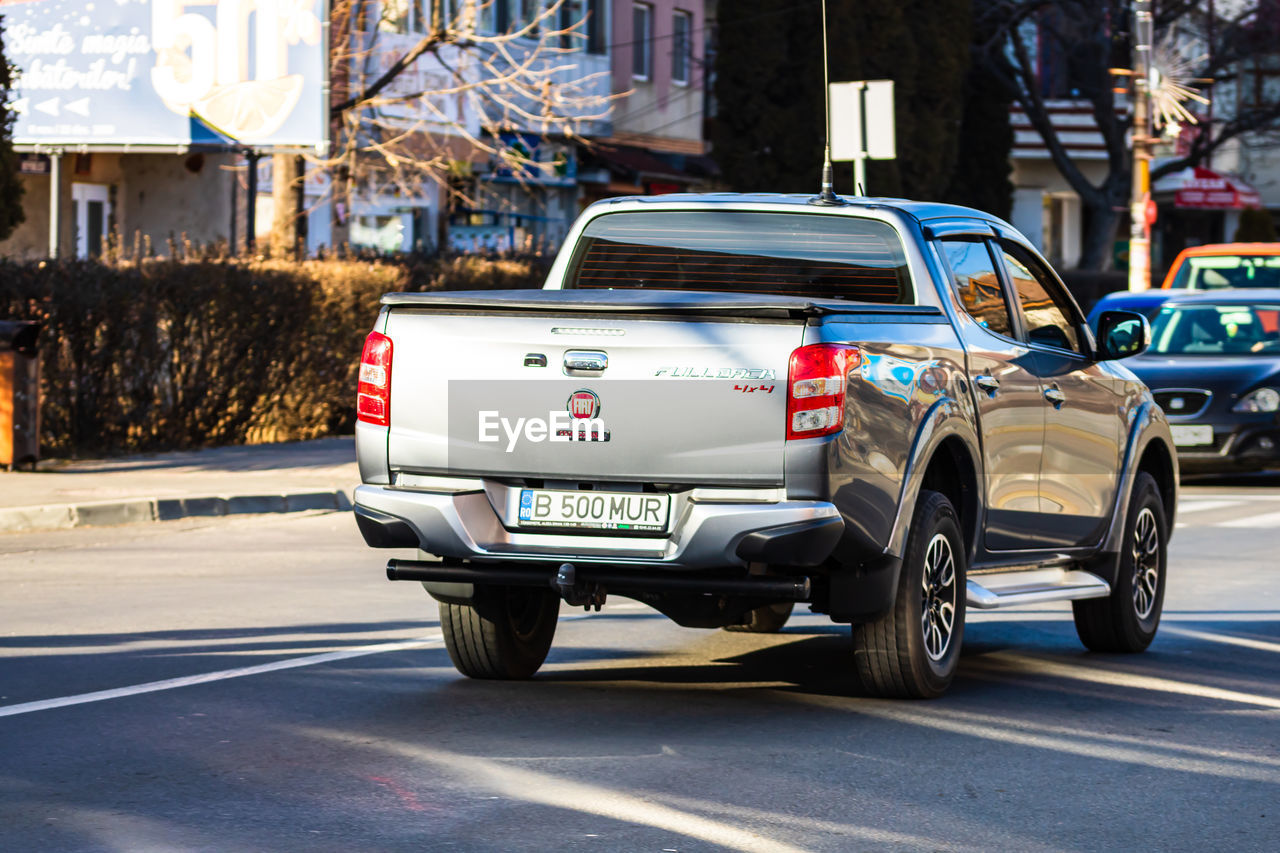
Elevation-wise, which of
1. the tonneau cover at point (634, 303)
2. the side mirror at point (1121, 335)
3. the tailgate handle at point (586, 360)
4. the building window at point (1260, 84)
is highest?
the building window at point (1260, 84)

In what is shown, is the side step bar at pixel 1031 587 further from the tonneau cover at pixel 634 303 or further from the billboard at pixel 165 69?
the billboard at pixel 165 69

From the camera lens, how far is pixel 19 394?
16.3m

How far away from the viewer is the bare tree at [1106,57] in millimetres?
47750

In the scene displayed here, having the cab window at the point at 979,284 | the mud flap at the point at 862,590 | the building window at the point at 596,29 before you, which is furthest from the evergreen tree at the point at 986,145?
the mud flap at the point at 862,590

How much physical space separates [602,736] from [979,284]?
2.52 m

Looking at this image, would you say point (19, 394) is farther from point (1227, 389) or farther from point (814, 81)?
point (814, 81)

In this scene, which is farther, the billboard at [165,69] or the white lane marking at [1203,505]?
the billboard at [165,69]

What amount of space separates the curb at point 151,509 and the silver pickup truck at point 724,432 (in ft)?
21.8

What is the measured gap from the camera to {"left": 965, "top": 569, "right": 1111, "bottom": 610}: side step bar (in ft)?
26.7

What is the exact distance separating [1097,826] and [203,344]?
1388 cm

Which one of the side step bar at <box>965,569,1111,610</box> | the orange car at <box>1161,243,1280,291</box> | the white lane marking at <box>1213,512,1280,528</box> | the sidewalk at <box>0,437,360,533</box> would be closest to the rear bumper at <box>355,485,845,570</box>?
the side step bar at <box>965,569,1111,610</box>

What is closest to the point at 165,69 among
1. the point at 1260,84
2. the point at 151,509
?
the point at 151,509

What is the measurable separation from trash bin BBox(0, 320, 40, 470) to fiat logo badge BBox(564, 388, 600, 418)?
995 cm

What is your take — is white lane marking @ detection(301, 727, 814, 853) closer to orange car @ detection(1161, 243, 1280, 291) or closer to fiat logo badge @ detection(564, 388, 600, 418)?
fiat logo badge @ detection(564, 388, 600, 418)
